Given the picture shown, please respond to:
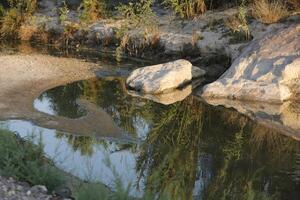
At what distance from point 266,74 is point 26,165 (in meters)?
8.07

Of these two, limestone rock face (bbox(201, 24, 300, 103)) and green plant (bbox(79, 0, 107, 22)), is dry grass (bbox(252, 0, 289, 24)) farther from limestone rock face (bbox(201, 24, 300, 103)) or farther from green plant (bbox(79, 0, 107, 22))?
green plant (bbox(79, 0, 107, 22))

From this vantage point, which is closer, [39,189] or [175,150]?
[39,189]

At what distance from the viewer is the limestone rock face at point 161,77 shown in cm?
1385

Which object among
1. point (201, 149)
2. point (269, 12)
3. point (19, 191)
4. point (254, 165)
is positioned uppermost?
point (19, 191)

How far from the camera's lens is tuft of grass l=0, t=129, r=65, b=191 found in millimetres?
6758

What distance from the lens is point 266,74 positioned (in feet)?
45.0

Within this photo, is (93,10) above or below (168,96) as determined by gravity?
above

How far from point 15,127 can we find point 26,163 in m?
3.45

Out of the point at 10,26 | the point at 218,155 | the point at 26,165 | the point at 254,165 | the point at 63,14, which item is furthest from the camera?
the point at 10,26

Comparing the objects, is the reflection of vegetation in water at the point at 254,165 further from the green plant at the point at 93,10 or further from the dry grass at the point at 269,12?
the green plant at the point at 93,10

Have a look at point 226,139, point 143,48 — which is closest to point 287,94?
point 226,139

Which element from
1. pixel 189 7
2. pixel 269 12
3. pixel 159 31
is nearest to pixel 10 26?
pixel 159 31

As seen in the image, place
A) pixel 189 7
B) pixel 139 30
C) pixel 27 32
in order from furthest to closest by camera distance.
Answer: pixel 27 32, pixel 189 7, pixel 139 30

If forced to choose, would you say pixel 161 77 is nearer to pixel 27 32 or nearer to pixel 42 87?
pixel 42 87
